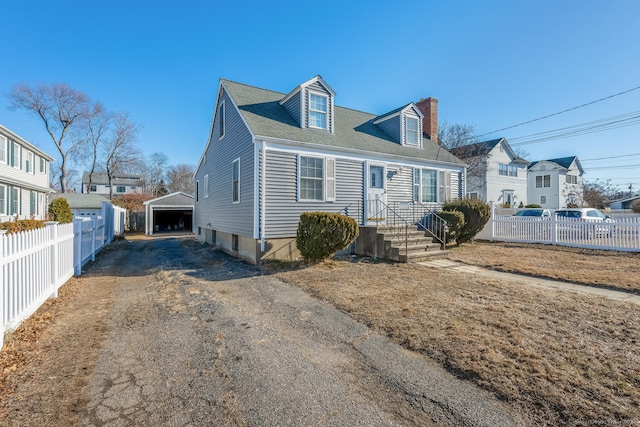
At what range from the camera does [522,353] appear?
3.32 metres

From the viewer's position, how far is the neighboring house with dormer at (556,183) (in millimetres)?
35656

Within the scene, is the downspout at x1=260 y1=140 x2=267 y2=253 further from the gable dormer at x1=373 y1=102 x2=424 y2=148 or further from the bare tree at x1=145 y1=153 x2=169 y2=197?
the bare tree at x1=145 y1=153 x2=169 y2=197

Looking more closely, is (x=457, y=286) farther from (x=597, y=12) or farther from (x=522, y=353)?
(x=597, y=12)

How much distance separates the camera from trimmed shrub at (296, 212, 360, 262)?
8555 millimetres

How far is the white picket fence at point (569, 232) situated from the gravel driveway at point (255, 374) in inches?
475

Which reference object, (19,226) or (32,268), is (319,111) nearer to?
(32,268)

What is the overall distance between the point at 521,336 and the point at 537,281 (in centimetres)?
388

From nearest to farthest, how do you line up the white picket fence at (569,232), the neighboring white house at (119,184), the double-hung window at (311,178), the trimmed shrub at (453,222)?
the double-hung window at (311,178) < the white picket fence at (569,232) < the trimmed shrub at (453,222) < the neighboring white house at (119,184)

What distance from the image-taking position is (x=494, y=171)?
2977 cm

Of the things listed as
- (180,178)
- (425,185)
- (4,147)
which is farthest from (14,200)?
(180,178)

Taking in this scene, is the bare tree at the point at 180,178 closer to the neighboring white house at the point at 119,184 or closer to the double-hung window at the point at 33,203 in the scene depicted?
the neighboring white house at the point at 119,184

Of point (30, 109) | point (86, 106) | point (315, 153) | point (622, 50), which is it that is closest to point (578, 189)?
point (622, 50)

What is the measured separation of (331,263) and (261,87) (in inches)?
349

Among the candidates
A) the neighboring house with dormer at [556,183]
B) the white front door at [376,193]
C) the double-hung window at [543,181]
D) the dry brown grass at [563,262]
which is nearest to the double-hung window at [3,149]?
the white front door at [376,193]
